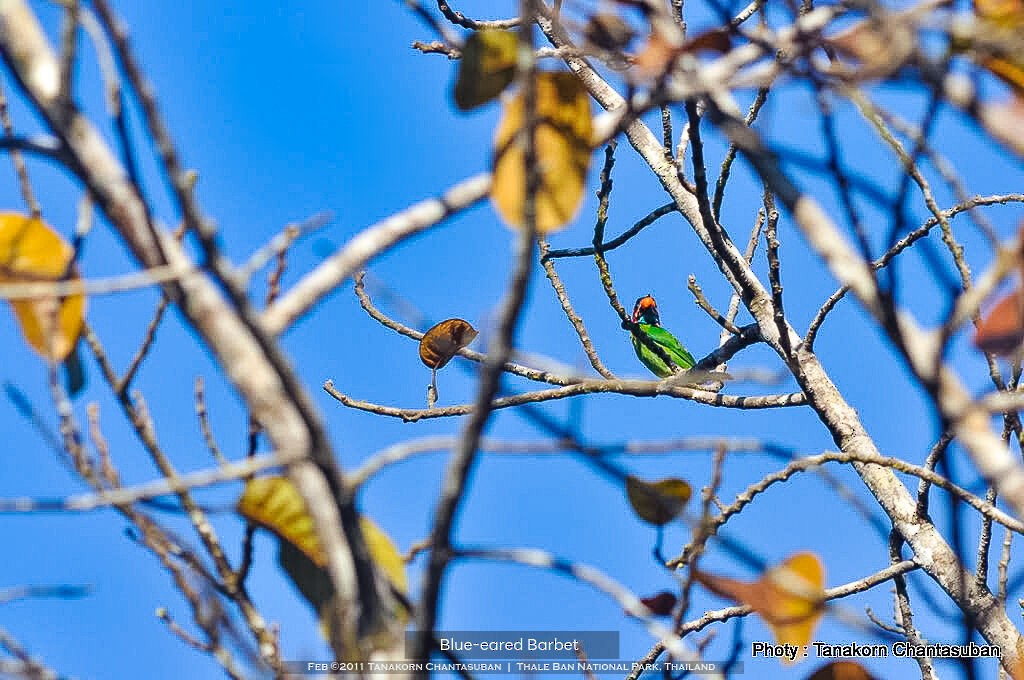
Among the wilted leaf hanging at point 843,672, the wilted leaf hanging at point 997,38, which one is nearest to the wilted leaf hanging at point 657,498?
the wilted leaf hanging at point 843,672

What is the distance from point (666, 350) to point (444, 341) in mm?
4282

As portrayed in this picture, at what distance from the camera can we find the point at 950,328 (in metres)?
0.84

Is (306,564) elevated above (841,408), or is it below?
below

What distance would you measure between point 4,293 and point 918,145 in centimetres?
100

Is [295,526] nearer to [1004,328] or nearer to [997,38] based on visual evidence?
[1004,328]

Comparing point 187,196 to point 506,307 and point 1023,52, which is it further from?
point 1023,52

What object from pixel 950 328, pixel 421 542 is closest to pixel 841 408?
pixel 421 542

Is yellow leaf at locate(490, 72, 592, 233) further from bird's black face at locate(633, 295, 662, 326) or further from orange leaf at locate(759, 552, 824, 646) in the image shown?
bird's black face at locate(633, 295, 662, 326)

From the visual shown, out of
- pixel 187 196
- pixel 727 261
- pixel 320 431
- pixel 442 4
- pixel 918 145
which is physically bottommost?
pixel 320 431

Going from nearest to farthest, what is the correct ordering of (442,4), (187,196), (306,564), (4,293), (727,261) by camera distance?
(187,196), (4,293), (306,564), (727,261), (442,4)

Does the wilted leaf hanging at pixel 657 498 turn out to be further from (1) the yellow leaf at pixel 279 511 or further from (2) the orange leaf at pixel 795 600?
(1) the yellow leaf at pixel 279 511

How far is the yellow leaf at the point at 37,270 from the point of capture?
123 cm

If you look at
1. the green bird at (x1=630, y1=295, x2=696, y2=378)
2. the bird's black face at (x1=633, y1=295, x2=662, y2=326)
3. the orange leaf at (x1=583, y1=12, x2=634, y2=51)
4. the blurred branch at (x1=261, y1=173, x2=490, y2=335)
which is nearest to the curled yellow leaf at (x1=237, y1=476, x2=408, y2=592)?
the blurred branch at (x1=261, y1=173, x2=490, y2=335)

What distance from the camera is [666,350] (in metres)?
6.64
